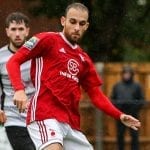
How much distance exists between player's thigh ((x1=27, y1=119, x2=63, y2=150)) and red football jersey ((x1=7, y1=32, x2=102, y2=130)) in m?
0.05

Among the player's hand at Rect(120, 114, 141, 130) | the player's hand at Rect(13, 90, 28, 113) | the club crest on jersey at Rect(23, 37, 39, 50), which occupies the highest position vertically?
the club crest on jersey at Rect(23, 37, 39, 50)

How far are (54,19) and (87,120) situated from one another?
3500 millimetres

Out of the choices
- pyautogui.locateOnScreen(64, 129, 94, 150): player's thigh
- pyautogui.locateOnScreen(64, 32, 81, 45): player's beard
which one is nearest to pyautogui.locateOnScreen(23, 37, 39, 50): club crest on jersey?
pyautogui.locateOnScreen(64, 32, 81, 45): player's beard

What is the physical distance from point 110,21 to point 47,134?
2.81 metres

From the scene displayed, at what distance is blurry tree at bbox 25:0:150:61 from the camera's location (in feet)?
30.9

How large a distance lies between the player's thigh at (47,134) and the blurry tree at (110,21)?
7.66ft

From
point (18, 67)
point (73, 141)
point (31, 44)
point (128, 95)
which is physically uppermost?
point (31, 44)

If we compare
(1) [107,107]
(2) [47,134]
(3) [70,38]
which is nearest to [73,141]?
(2) [47,134]

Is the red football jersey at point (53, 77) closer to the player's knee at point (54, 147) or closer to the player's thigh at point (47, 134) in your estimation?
the player's thigh at point (47, 134)

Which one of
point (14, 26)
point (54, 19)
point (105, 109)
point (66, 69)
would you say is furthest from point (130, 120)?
point (54, 19)

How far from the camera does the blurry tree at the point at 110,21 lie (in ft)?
30.9

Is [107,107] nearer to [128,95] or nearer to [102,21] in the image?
[102,21]

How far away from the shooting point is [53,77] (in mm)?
7102

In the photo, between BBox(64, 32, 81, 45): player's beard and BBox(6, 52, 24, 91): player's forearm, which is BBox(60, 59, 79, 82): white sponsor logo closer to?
BBox(64, 32, 81, 45): player's beard
